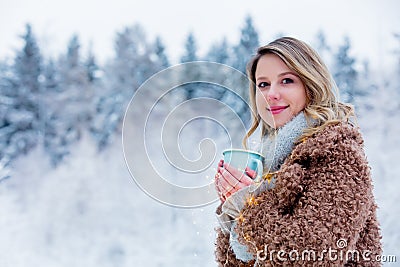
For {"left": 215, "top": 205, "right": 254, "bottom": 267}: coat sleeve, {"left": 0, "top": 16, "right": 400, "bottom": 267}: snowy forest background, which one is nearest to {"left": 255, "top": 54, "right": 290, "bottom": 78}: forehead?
{"left": 215, "top": 205, "right": 254, "bottom": 267}: coat sleeve

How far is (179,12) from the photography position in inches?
221

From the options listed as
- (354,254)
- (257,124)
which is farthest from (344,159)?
(257,124)

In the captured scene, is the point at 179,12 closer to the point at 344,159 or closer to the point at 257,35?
the point at 257,35

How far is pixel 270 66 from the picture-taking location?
0.90 m

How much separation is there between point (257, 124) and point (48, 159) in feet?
14.4

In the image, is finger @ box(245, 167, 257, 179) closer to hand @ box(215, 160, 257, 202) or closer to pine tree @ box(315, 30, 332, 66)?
hand @ box(215, 160, 257, 202)

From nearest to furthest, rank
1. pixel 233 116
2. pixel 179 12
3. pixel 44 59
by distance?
1. pixel 233 116
2. pixel 44 59
3. pixel 179 12

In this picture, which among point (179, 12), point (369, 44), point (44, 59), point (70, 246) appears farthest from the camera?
point (179, 12)

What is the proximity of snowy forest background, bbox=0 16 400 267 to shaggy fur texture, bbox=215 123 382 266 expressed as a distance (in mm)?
2998

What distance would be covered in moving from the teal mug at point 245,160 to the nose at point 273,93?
122 millimetres

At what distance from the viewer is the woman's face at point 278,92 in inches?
34.7

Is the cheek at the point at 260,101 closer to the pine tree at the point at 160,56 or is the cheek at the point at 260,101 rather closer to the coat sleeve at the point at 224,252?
the coat sleeve at the point at 224,252

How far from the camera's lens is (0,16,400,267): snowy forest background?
4.31m

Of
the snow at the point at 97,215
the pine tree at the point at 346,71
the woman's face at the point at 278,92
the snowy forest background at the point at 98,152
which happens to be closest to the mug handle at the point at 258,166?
the woman's face at the point at 278,92
